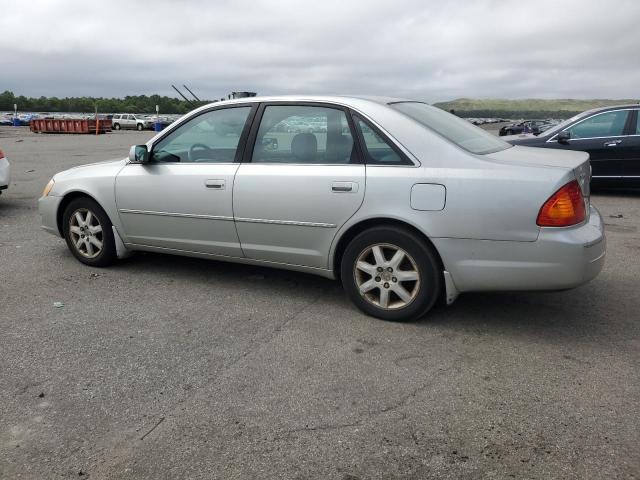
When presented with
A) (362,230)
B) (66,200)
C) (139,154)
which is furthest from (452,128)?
(66,200)

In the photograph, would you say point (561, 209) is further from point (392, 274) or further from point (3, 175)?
point (3, 175)

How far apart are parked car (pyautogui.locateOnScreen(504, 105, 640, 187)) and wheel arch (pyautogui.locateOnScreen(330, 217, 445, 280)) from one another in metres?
6.75

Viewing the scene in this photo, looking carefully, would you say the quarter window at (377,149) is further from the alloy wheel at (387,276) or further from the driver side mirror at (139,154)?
the driver side mirror at (139,154)

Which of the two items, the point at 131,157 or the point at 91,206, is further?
the point at 91,206

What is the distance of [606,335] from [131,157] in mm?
3961

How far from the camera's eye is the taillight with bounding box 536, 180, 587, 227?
140 inches

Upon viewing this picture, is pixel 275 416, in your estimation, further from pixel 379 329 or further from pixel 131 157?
pixel 131 157

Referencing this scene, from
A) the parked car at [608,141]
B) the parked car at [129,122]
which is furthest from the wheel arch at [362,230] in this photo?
the parked car at [129,122]

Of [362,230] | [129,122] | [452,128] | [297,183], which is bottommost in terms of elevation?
[362,230]

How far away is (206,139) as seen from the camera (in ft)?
16.0

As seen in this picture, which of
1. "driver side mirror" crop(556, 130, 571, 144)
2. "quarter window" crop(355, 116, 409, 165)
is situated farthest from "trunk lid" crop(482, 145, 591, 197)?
"driver side mirror" crop(556, 130, 571, 144)

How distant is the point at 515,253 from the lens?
12.0 ft

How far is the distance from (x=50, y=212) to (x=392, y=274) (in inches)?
141

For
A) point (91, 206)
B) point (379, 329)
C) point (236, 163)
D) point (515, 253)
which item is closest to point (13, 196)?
point (91, 206)
